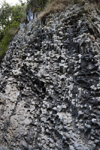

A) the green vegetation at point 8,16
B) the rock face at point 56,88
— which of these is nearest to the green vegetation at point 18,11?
the green vegetation at point 8,16

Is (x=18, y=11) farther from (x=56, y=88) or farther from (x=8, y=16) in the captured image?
(x=56, y=88)

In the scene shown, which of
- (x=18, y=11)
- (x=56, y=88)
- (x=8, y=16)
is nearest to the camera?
(x=56, y=88)

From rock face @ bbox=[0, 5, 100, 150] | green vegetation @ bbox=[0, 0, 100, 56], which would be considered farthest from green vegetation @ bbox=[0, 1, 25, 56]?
rock face @ bbox=[0, 5, 100, 150]

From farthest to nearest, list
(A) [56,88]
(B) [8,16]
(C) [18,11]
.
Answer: (B) [8,16] → (C) [18,11] → (A) [56,88]

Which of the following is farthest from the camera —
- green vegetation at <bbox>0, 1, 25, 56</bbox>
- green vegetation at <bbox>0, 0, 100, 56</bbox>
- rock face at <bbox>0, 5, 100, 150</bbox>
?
green vegetation at <bbox>0, 1, 25, 56</bbox>

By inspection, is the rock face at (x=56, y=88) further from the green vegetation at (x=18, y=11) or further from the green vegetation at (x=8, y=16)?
the green vegetation at (x=8, y=16)

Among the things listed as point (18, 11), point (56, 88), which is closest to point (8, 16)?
point (18, 11)

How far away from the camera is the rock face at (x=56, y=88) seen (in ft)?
13.7

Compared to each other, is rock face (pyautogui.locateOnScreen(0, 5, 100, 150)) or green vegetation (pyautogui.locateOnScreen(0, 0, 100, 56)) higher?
green vegetation (pyautogui.locateOnScreen(0, 0, 100, 56))

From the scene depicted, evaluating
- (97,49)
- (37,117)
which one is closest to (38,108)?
(37,117)

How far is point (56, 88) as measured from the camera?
5.36 metres

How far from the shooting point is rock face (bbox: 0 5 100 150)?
165 inches

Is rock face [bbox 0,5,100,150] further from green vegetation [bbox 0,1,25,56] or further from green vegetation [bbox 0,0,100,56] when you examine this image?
green vegetation [bbox 0,1,25,56]

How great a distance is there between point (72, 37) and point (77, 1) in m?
2.59
